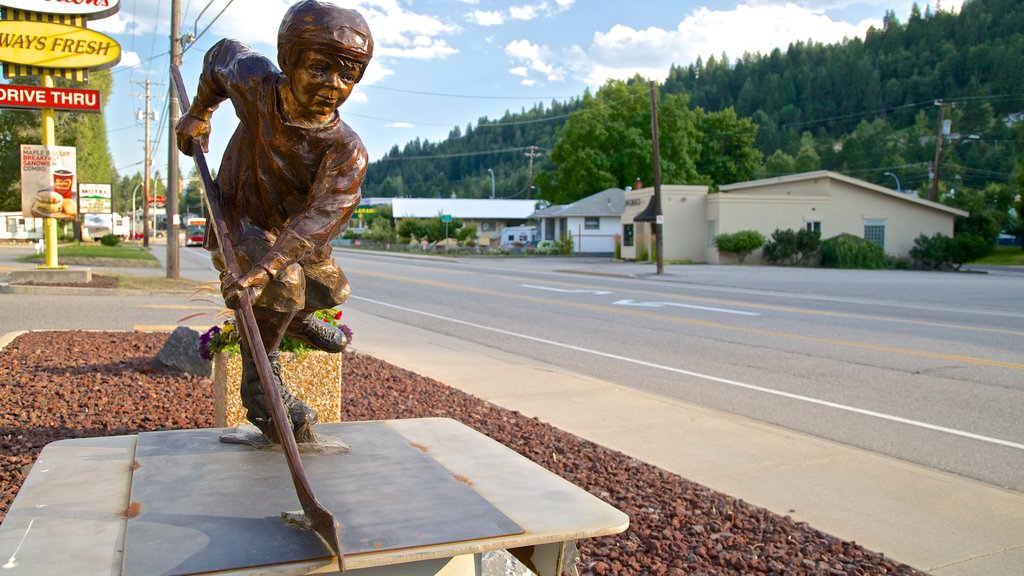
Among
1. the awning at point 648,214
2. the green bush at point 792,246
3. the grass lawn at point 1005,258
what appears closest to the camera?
the green bush at point 792,246

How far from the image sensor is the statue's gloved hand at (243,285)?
9.37 ft

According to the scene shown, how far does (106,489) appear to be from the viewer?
297 cm

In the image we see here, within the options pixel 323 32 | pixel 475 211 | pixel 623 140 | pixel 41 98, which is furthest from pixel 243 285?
pixel 475 211

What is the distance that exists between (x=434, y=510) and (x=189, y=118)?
2.06 m

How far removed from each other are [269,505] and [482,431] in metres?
3.25

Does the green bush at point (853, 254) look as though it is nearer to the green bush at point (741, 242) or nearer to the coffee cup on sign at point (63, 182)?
the green bush at point (741, 242)

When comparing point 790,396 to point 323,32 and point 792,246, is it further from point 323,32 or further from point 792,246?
point 792,246

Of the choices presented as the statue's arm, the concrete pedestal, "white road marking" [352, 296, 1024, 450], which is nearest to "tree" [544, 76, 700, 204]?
"white road marking" [352, 296, 1024, 450]

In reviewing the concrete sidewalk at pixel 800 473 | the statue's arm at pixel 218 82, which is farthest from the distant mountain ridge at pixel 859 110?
the statue's arm at pixel 218 82

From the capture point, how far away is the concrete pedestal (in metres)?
2.42

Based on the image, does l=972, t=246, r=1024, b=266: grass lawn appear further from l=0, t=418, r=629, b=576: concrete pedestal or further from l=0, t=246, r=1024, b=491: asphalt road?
l=0, t=418, r=629, b=576: concrete pedestal

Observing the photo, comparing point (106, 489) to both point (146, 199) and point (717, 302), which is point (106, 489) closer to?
point (717, 302)

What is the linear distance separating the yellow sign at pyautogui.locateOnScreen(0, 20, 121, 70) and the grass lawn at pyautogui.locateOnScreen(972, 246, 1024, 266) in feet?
145

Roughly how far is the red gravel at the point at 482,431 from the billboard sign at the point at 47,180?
A: 1129cm
